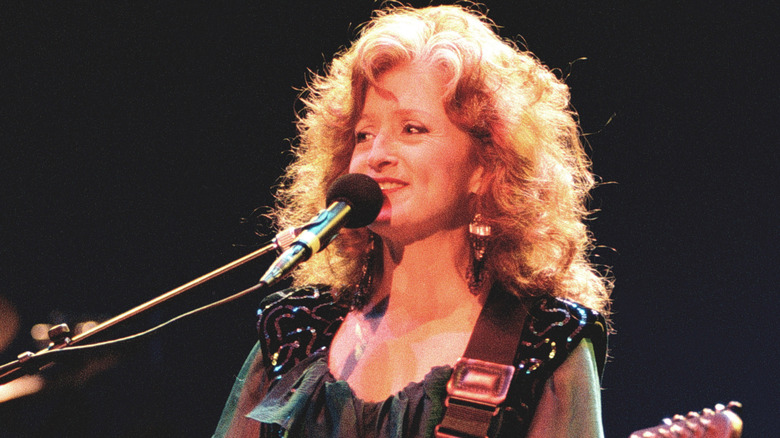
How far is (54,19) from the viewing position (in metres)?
2.56

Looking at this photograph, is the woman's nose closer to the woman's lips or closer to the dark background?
the woman's lips

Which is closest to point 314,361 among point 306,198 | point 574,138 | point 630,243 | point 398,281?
point 398,281

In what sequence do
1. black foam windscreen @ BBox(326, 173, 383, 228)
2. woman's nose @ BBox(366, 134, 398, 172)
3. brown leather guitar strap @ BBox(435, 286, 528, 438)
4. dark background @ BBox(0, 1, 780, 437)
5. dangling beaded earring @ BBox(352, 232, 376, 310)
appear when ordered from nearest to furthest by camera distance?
1. black foam windscreen @ BBox(326, 173, 383, 228)
2. brown leather guitar strap @ BBox(435, 286, 528, 438)
3. woman's nose @ BBox(366, 134, 398, 172)
4. dangling beaded earring @ BBox(352, 232, 376, 310)
5. dark background @ BBox(0, 1, 780, 437)

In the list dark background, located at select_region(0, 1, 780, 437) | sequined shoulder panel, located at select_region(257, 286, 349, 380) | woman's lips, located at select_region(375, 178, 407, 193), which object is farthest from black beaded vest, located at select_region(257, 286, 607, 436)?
dark background, located at select_region(0, 1, 780, 437)

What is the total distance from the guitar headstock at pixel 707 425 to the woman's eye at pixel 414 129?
756mm

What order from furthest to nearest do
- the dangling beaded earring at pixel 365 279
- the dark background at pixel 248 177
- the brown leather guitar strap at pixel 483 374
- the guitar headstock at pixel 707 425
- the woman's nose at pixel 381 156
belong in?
the dark background at pixel 248 177, the dangling beaded earring at pixel 365 279, the woman's nose at pixel 381 156, the brown leather guitar strap at pixel 483 374, the guitar headstock at pixel 707 425

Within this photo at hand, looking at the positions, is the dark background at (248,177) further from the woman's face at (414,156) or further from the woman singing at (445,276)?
the woman's face at (414,156)

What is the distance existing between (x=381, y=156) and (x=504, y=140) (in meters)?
0.33

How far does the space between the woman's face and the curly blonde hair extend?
33 mm

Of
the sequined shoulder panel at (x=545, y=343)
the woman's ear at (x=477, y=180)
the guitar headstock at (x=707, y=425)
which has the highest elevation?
the woman's ear at (x=477, y=180)

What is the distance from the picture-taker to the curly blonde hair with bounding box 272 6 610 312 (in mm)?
1601

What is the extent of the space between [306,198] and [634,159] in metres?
1.11

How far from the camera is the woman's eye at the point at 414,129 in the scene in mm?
1528

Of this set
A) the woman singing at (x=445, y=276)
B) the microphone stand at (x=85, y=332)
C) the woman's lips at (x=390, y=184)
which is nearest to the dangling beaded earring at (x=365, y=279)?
the woman singing at (x=445, y=276)
